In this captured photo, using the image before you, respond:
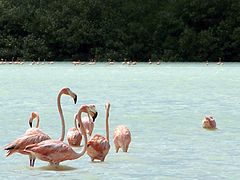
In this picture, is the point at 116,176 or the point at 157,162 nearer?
the point at 116,176

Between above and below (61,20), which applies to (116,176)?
below

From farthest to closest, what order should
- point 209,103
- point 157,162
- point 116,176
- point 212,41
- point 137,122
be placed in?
point 212,41
point 209,103
point 137,122
point 157,162
point 116,176

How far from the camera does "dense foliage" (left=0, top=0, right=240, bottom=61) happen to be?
51.6m

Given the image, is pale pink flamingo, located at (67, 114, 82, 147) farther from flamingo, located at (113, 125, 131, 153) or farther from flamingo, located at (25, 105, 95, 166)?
flamingo, located at (25, 105, 95, 166)

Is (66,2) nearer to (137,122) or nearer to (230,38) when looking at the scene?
(230,38)

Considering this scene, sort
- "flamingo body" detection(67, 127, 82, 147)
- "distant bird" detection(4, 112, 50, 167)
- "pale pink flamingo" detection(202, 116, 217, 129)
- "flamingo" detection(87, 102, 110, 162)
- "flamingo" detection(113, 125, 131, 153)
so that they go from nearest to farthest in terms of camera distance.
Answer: "distant bird" detection(4, 112, 50, 167), "flamingo" detection(87, 102, 110, 162), "flamingo" detection(113, 125, 131, 153), "flamingo body" detection(67, 127, 82, 147), "pale pink flamingo" detection(202, 116, 217, 129)

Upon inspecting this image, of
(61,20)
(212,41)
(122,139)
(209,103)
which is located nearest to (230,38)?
(212,41)

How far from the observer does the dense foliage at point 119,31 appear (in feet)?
169

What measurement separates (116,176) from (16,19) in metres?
44.7

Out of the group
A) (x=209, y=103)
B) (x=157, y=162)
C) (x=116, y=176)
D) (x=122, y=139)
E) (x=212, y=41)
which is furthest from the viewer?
(x=212, y=41)

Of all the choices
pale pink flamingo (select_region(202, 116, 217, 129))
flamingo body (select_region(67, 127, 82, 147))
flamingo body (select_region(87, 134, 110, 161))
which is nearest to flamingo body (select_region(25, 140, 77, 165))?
flamingo body (select_region(87, 134, 110, 161))

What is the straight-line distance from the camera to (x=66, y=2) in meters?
53.9

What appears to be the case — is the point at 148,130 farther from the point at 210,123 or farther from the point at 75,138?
the point at 75,138

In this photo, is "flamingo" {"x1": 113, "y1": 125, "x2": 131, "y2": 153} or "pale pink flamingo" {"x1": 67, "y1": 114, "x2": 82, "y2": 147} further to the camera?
"pale pink flamingo" {"x1": 67, "y1": 114, "x2": 82, "y2": 147}
